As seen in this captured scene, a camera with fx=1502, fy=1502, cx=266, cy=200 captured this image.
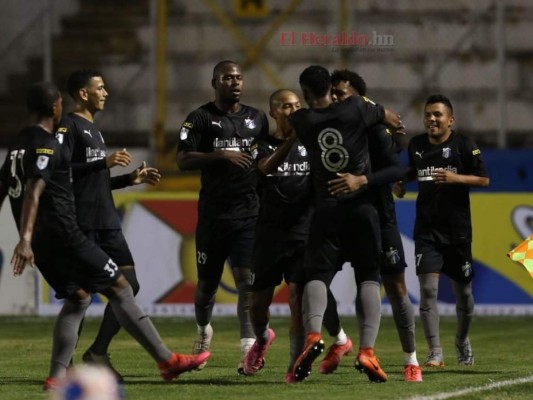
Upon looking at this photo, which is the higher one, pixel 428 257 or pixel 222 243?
pixel 222 243

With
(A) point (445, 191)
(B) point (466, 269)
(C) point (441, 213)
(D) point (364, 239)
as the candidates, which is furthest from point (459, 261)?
(D) point (364, 239)

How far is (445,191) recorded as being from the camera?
36.4 ft

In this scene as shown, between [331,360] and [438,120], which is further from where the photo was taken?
[438,120]

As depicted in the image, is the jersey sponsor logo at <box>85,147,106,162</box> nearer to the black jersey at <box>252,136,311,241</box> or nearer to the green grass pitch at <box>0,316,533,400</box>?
the black jersey at <box>252,136,311,241</box>

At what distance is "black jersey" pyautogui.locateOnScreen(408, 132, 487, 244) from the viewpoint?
11.0 m

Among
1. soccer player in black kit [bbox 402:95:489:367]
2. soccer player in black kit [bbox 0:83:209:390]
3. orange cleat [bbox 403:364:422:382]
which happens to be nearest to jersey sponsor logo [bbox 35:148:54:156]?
soccer player in black kit [bbox 0:83:209:390]

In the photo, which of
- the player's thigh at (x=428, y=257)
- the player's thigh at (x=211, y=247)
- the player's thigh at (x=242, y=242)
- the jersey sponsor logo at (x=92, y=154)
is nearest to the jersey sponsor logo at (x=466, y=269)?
the player's thigh at (x=428, y=257)

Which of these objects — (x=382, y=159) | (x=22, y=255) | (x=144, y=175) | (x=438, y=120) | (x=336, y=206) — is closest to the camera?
(x=22, y=255)

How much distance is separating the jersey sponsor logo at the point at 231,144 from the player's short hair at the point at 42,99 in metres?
2.04

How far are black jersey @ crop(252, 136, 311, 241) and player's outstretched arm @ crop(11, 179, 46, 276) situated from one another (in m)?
2.05

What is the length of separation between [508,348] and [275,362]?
7.67ft

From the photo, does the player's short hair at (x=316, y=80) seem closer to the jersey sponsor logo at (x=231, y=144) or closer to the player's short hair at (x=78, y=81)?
the player's short hair at (x=78, y=81)

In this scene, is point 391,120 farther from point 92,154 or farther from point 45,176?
point 45,176

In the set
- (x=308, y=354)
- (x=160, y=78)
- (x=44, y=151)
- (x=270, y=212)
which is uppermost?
(x=160, y=78)
